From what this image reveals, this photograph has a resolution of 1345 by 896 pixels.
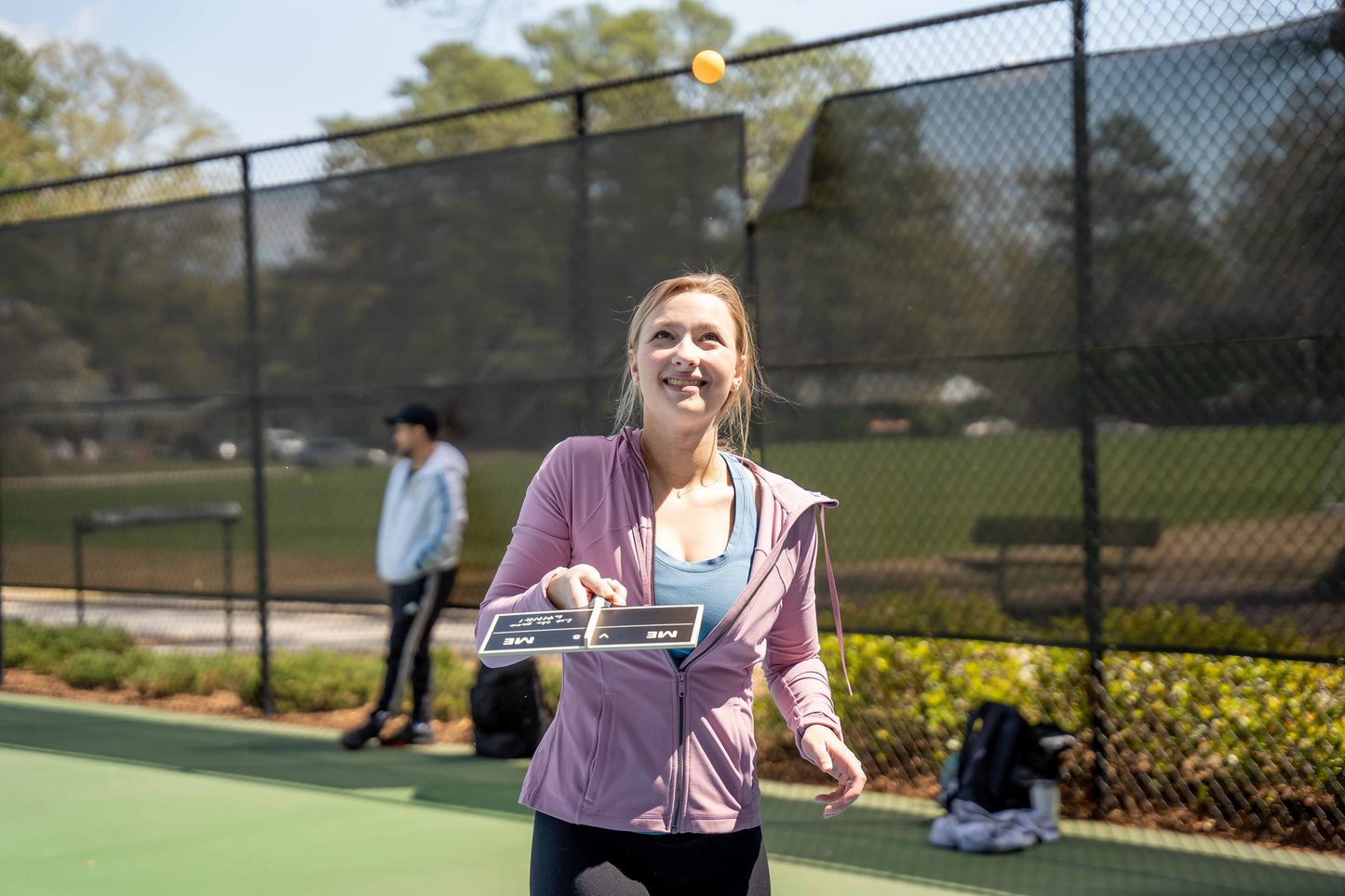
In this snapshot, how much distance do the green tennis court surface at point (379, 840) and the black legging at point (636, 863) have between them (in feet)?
7.72

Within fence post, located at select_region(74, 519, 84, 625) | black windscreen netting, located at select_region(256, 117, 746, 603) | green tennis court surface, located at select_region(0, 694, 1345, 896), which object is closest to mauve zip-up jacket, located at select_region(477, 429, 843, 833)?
green tennis court surface, located at select_region(0, 694, 1345, 896)

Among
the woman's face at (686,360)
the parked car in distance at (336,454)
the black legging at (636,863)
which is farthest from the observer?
Answer: the parked car in distance at (336,454)

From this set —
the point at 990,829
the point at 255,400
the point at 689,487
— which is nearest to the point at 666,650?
the point at 689,487

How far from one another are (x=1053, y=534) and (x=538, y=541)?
11.1 ft

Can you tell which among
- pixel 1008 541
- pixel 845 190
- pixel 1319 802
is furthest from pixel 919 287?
pixel 1319 802

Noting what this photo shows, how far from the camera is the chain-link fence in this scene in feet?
15.2

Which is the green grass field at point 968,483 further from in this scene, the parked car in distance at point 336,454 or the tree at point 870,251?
the tree at point 870,251

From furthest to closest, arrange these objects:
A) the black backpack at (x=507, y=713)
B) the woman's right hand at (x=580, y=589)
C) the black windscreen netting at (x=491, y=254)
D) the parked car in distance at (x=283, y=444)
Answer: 1. the parked car in distance at (x=283, y=444)
2. the black backpack at (x=507, y=713)
3. the black windscreen netting at (x=491, y=254)
4. the woman's right hand at (x=580, y=589)

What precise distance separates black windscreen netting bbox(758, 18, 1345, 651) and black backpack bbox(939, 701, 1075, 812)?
427 mm

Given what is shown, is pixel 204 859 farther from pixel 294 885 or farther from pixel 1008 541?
pixel 1008 541

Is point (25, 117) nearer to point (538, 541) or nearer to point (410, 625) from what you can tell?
point (410, 625)

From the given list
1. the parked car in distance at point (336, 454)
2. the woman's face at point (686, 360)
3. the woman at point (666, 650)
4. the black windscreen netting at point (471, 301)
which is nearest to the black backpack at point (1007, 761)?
the black windscreen netting at point (471, 301)

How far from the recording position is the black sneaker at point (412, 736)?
21.8ft

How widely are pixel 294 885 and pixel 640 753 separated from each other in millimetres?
2910
